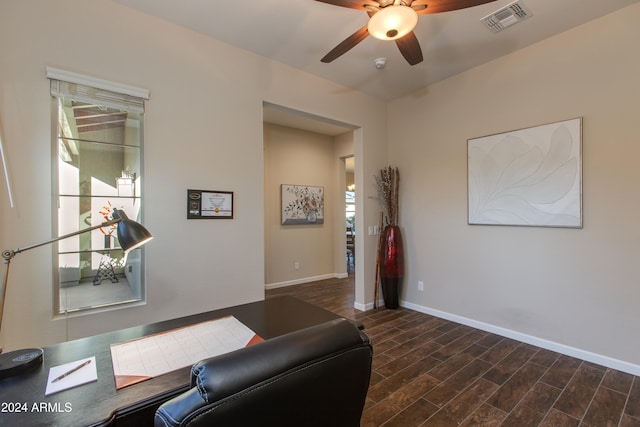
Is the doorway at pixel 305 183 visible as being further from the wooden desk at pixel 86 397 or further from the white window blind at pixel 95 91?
the wooden desk at pixel 86 397

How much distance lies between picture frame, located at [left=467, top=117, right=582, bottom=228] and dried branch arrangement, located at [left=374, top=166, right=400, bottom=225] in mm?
940

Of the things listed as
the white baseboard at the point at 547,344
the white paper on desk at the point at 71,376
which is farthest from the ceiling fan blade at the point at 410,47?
the white baseboard at the point at 547,344

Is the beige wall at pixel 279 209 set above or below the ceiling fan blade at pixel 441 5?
below

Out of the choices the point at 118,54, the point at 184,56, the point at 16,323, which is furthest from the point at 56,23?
the point at 16,323

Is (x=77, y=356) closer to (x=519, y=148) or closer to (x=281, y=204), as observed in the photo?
(x=519, y=148)

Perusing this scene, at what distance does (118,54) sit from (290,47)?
4.74ft

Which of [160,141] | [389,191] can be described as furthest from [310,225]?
[160,141]

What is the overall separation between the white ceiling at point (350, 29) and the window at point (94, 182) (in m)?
0.79

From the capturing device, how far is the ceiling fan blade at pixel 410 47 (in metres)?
2.04

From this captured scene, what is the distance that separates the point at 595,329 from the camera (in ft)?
8.21

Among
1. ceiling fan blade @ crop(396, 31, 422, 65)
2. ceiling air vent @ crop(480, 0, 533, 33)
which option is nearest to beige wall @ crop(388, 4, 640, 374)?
ceiling air vent @ crop(480, 0, 533, 33)

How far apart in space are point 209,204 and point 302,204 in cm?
298

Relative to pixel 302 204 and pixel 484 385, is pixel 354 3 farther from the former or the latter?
pixel 302 204

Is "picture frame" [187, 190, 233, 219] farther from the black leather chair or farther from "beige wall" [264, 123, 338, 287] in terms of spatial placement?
"beige wall" [264, 123, 338, 287]
